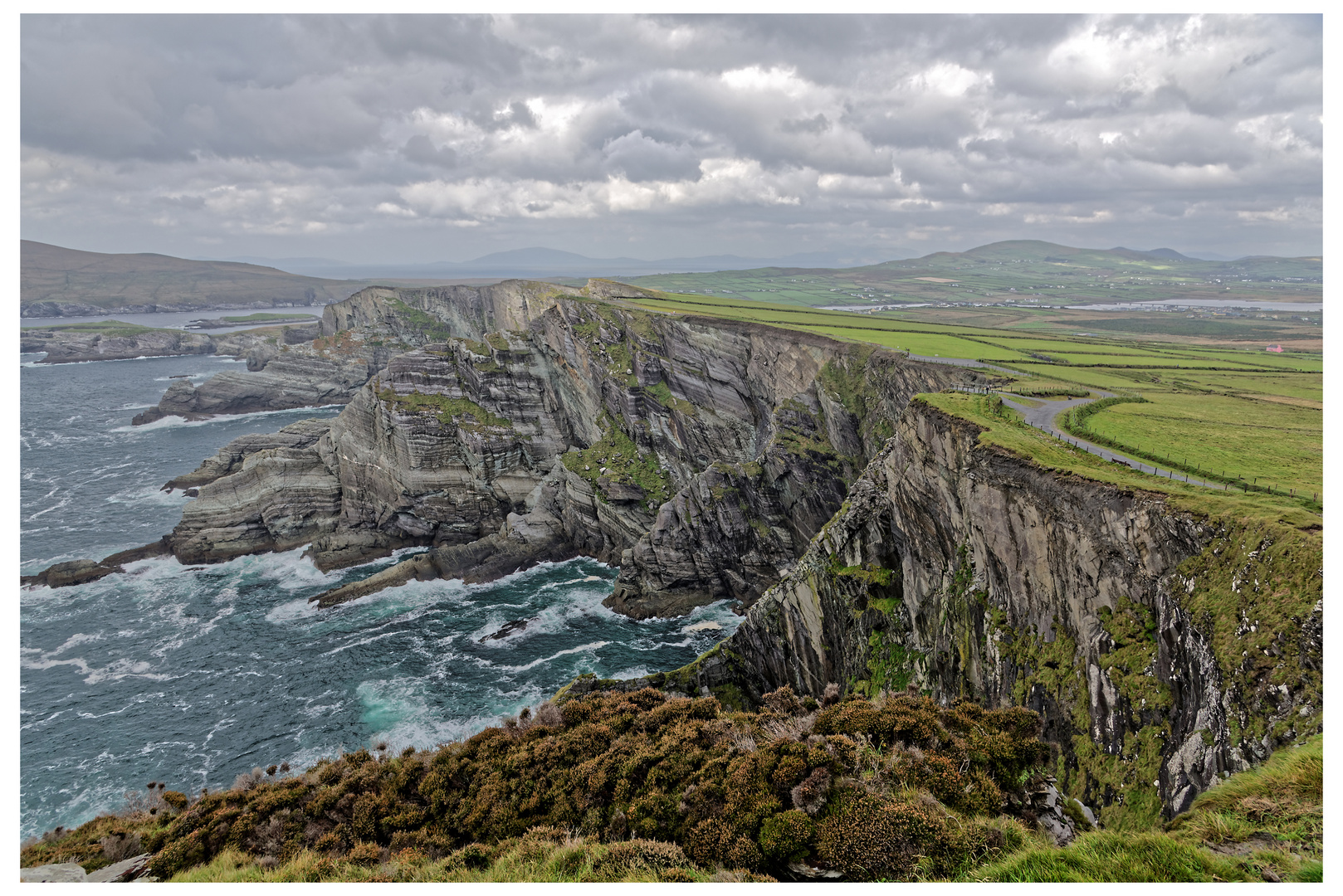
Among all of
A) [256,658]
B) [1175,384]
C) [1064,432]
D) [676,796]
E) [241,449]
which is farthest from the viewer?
[241,449]

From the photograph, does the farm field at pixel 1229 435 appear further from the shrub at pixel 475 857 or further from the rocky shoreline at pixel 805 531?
the shrub at pixel 475 857

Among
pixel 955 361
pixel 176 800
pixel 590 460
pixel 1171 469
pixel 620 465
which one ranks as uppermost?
pixel 955 361

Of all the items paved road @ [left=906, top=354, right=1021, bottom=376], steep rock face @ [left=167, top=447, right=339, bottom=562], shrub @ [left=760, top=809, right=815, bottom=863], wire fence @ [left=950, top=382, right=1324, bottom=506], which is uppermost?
paved road @ [left=906, top=354, right=1021, bottom=376]

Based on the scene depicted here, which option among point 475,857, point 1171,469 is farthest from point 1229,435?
point 475,857

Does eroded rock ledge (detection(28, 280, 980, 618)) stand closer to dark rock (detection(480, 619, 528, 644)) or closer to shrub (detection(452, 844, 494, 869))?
dark rock (detection(480, 619, 528, 644))

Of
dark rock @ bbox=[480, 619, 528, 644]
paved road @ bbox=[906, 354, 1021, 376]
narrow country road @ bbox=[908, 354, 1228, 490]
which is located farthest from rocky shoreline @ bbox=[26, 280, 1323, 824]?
dark rock @ bbox=[480, 619, 528, 644]

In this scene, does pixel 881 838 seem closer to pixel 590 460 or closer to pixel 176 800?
pixel 176 800
